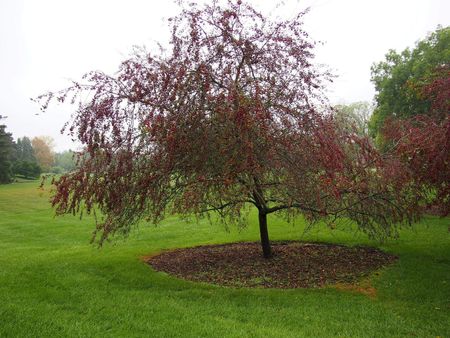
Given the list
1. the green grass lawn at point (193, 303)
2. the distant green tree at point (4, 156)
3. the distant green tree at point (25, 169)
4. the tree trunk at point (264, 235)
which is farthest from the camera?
the distant green tree at point (25, 169)

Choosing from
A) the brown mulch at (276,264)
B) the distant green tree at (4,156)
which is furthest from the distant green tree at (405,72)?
the distant green tree at (4,156)

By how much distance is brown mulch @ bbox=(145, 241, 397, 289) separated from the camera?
7773mm

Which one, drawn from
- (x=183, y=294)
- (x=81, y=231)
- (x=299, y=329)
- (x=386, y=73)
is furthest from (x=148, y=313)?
(x=386, y=73)

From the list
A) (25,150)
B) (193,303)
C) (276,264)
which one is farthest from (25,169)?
(193,303)

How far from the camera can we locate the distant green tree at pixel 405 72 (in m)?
21.1

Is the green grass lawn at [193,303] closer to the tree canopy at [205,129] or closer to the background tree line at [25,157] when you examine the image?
the tree canopy at [205,129]

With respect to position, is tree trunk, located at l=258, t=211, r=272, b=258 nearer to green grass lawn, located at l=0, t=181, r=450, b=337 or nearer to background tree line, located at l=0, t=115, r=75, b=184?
green grass lawn, located at l=0, t=181, r=450, b=337

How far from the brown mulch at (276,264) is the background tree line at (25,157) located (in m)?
35.0

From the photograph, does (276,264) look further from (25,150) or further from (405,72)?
(25,150)

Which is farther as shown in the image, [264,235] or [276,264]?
[264,235]

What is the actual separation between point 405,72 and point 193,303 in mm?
21198

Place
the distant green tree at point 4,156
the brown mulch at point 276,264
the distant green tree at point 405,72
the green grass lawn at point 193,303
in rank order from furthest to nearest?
the distant green tree at point 4,156 < the distant green tree at point 405,72 < the brown mulch at point 276,264 < the green grass lawn at point 193,303

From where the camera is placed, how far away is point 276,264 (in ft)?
28.9

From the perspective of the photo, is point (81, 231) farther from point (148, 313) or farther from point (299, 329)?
point (299, 329)
